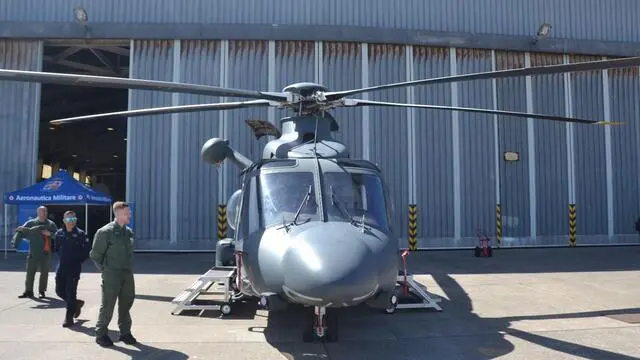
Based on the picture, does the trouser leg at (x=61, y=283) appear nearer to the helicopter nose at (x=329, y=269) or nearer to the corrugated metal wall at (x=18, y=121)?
the helicopter nose at (x=329, y=269)

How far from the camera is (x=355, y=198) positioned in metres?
6.48

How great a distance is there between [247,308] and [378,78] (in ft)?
37.1

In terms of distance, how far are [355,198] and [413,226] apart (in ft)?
36.0

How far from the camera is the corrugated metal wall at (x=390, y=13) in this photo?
16828 millimetres

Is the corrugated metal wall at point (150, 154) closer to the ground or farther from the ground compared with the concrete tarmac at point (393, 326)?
farther from the ground

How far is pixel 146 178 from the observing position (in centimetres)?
1655

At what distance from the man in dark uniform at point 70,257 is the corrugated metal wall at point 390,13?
11647mm

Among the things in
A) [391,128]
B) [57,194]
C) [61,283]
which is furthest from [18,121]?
[391,128]

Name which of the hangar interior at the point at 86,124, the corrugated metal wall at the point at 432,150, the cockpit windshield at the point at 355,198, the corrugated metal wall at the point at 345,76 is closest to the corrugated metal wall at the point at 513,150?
the corrugated metal wall at the point at 432,150

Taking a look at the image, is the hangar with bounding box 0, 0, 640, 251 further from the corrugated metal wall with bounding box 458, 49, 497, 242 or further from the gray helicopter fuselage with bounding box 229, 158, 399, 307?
the gray helicopter fuselage with bounding box 229, 158, 399, 307

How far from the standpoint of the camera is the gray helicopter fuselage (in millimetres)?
4883

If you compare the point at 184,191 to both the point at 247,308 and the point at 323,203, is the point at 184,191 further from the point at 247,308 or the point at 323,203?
the point at 323,203

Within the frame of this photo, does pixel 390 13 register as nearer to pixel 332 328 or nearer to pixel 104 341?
pixel 332 328

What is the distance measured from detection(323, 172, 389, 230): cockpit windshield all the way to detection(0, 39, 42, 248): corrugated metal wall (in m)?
13.9
